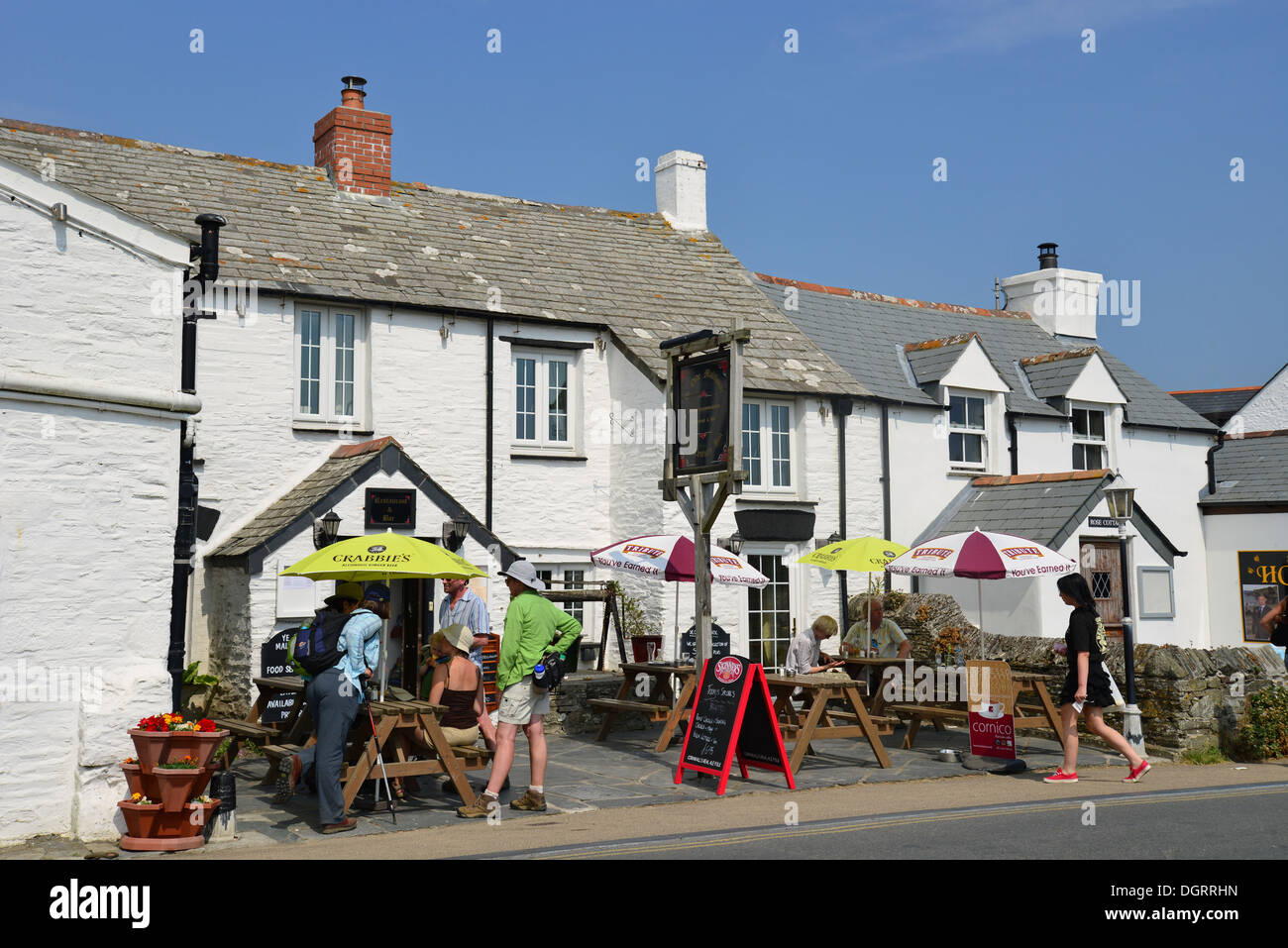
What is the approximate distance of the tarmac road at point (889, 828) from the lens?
25.7 ft

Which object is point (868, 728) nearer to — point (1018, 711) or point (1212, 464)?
point (1018, 711)

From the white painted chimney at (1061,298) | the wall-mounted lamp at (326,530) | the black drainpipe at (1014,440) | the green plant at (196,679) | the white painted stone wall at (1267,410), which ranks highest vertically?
the white painted chimney at (1061,298)

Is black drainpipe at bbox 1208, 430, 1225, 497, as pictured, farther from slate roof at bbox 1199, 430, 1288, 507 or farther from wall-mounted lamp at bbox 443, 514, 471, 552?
wall-mounted lamp at bbox 443, 514, 471, 552

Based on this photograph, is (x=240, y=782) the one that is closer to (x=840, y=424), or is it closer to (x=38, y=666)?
(x=38, y=666)

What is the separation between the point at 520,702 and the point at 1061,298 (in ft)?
70.5

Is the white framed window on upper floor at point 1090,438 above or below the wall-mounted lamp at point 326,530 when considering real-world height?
above

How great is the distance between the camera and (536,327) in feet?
57.8

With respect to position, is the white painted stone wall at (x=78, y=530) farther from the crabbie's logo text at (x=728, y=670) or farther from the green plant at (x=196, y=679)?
the crabbie's logo text at (x=728, y=670)

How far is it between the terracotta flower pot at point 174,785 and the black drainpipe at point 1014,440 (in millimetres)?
17303

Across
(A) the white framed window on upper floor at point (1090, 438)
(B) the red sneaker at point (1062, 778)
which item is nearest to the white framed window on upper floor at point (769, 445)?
(A) the white framed window on upper floor at point (1090, 438)

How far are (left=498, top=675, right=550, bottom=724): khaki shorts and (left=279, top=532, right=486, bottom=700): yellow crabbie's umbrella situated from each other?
1.36 meters

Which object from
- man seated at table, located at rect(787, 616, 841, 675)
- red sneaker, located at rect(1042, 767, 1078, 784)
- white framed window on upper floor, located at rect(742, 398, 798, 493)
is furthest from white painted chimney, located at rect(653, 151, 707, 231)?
red sneaker, located at rect(1042, 767, 1078, 784)

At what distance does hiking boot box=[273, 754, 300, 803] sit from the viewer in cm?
976
